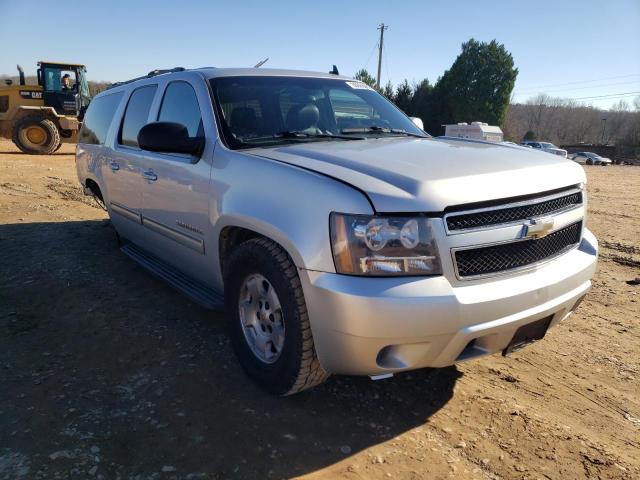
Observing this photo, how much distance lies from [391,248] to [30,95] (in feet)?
65.2

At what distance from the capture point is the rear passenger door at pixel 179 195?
3.24m

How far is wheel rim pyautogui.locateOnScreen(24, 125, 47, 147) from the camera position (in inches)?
680

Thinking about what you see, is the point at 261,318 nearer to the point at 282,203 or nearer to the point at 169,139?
the point at 282,203

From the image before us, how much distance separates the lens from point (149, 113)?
4.12 m

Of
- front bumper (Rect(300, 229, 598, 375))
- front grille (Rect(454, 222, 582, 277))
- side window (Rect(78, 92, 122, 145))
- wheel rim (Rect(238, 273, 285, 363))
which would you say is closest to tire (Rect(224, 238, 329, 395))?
wheel rim (Rect(238, 273, 285, 363))

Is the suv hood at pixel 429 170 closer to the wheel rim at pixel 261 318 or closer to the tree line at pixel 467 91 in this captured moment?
the wheel rim at pixel 261 318

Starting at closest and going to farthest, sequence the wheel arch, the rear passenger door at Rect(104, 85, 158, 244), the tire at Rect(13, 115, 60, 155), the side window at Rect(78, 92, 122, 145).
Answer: the wheel arch < the rear passenger door at Rect(104, 85, 158, 244) < the side window at Rect(78, 92, 122, 145) < the tire at Rect(13, 115, 60, 155)

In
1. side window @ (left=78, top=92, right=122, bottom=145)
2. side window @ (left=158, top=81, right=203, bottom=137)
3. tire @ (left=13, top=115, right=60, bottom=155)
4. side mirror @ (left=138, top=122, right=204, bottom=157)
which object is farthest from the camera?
tire @ (left=13, top=115, right=60, bottom=155)

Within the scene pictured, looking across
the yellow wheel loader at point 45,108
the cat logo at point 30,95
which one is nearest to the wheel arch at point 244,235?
the yellow wheel loader at point 45,108

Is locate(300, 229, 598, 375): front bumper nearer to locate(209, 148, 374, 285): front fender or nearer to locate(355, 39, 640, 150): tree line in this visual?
locate(209, 148, 374, 285): front fender

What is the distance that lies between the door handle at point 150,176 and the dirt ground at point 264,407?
42.8 inches

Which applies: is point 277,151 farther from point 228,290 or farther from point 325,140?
point 228,290

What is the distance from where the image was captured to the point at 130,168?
4.31 metres

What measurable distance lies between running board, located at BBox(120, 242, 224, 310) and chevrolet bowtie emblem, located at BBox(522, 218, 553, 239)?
1.88 m
